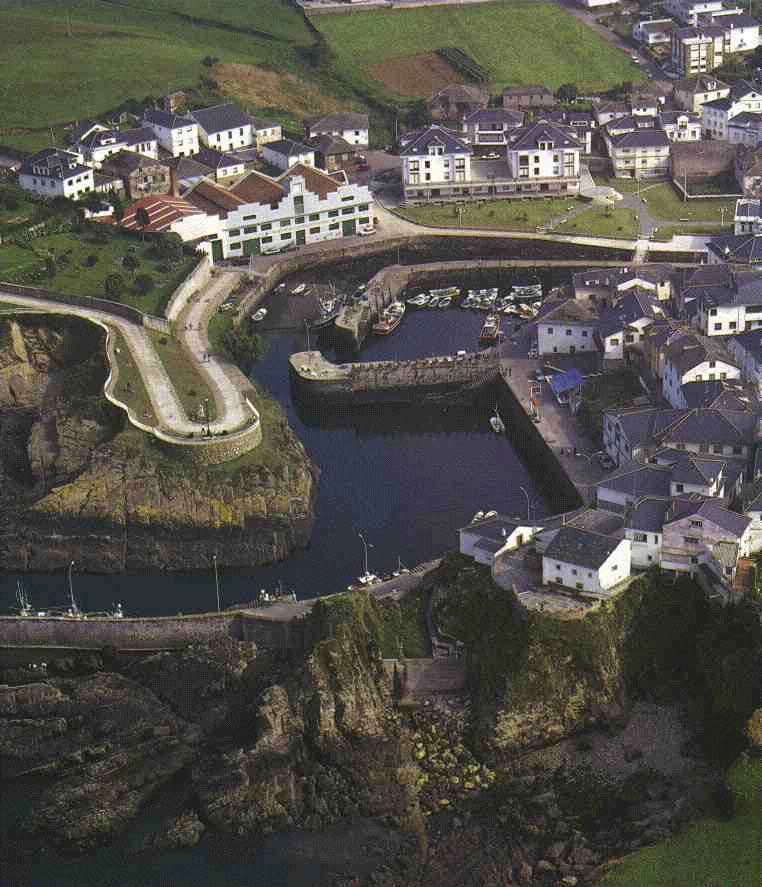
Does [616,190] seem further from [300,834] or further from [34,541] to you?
[300,834]

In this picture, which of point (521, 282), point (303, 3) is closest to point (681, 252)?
A: point (521, 282)

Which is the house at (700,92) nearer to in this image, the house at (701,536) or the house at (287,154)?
the house at (287,154)

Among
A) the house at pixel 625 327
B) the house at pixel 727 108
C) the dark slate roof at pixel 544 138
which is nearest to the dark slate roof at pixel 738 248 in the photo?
the house at pixel 625 327

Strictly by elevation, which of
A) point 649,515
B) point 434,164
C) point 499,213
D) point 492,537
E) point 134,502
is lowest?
point 499,213

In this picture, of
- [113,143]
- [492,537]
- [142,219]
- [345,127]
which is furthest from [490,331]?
[113,143]

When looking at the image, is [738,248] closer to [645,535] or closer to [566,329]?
[566,329]

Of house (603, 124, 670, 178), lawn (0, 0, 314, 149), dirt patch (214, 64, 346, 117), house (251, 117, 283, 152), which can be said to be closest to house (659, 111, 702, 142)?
house (603, 124, 670, 178)
